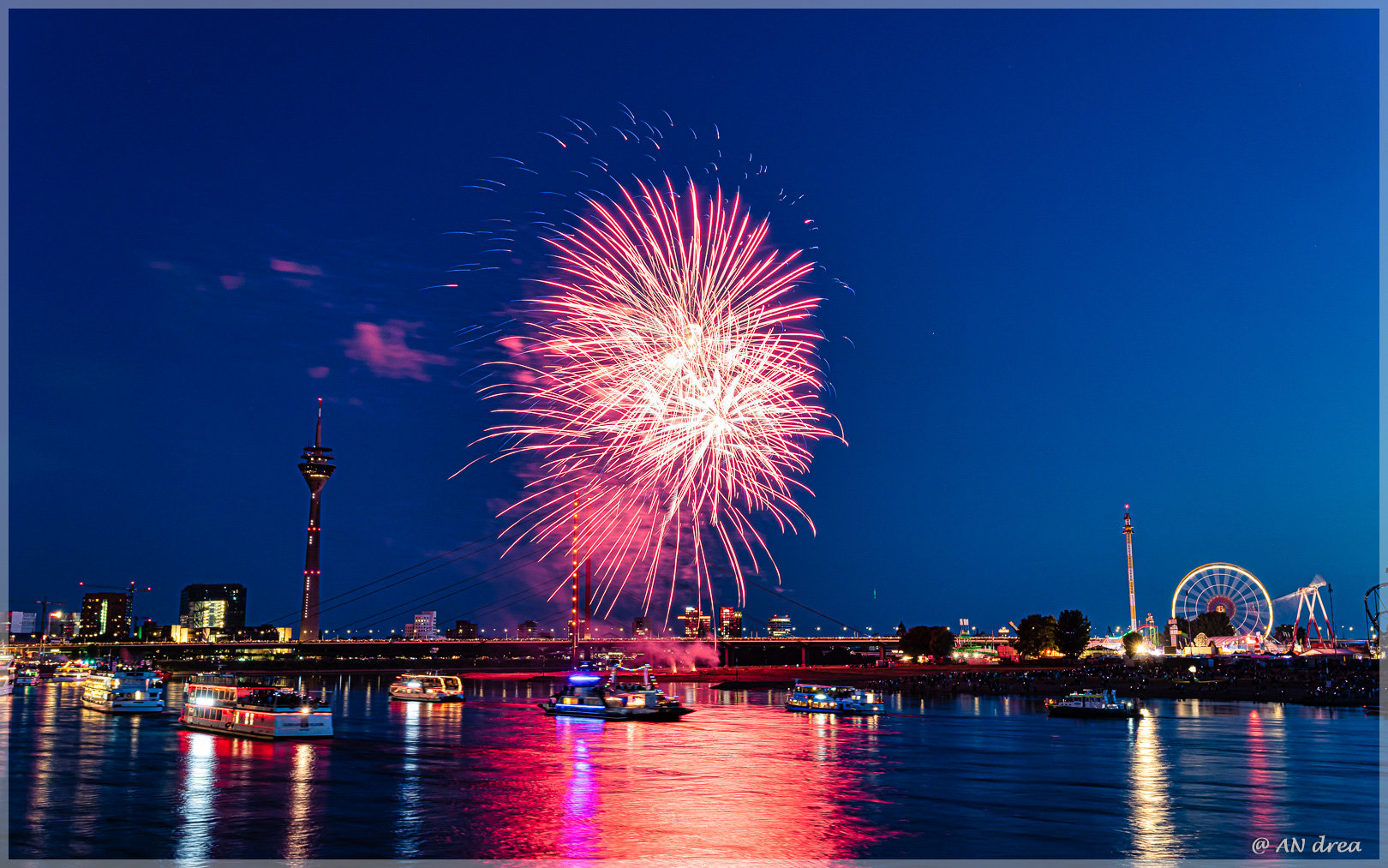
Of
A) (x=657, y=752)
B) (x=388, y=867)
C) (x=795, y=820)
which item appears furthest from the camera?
(x=657, y=752)

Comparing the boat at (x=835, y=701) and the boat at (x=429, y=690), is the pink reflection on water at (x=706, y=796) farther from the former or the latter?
the boat at (x=429, y=690)

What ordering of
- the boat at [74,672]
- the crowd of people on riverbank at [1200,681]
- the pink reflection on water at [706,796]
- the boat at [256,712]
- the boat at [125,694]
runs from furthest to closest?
1. the boat at [74,672]
2. the crowd of people on riverbank at [1200,681]
3. the boat at [125,694]
4. the boat at [256,712]
5. the pink reflection on water at [706,796]

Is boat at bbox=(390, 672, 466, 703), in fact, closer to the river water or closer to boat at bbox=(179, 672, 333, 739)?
the river water

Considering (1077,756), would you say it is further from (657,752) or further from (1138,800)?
(657,752)

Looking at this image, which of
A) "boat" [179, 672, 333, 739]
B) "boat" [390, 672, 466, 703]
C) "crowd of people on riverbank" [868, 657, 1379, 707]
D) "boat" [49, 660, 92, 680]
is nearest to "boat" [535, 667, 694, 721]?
"boat" [179, 672, 333, 739]

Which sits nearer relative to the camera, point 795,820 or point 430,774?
point 795,820

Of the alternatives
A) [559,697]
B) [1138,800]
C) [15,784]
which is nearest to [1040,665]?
[559,697]

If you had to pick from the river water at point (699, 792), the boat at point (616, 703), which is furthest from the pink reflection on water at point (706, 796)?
the boat at point (616, 703)

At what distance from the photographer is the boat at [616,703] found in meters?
92.2

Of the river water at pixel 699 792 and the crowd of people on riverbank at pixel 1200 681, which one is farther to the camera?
the crowd of people on riverbank at pixel 1200 681

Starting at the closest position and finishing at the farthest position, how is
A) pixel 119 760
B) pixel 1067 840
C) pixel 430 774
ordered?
pixel 1067 840 → pixel 430 774 → pixel 119 760

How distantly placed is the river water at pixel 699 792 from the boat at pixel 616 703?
826 centimetres

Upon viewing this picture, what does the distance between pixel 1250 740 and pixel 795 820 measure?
148ft

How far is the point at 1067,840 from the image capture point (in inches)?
1359
